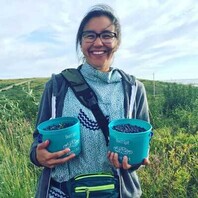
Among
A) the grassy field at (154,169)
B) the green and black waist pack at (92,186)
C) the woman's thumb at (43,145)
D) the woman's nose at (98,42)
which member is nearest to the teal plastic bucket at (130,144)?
the green and black waist pack at (92,186)

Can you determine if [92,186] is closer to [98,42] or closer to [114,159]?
[114,159]

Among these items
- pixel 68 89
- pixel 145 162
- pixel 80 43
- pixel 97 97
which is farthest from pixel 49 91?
pixel 145 162

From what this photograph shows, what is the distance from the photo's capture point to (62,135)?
1.69m

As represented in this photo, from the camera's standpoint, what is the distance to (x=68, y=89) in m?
1.89

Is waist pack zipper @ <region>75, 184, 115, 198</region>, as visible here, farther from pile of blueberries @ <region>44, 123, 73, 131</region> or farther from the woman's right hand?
pile of blueberries @ <region>44, 123, 73, 131</region>

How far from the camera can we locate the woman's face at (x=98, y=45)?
1.94m

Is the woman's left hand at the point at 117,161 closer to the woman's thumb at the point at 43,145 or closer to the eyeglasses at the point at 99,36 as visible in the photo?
the woman's thumb at the point at 43,145

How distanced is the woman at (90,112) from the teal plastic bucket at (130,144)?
3 centimetres

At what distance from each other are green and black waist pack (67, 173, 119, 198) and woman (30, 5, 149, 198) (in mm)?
77

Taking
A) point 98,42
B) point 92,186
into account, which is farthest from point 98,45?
point 92,186

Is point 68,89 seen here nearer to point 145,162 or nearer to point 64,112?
point 64,112

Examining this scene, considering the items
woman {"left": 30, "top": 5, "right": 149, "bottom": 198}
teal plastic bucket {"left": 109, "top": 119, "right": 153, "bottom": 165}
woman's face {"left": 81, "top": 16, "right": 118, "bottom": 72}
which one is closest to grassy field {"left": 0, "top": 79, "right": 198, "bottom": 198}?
woman {"left": 30, "top": 5, "right": 149, "bottom": 198}

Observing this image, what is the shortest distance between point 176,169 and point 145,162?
1455mm

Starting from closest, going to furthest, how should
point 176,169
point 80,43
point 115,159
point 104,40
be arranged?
point 115,159
point 104,40
point 80,43
point 176,169
